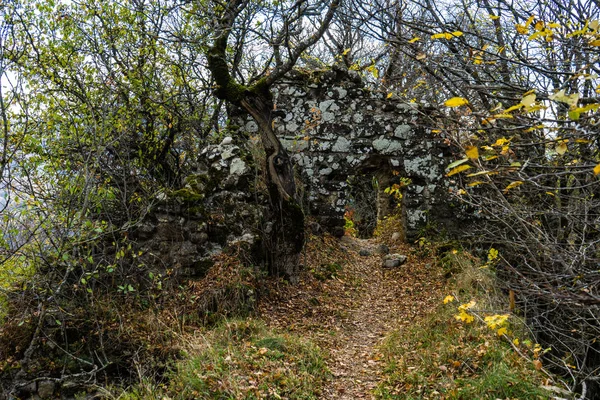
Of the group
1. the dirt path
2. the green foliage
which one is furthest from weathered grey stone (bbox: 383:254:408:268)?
the green foliage

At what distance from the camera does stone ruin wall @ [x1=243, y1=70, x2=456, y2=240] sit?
9609mm

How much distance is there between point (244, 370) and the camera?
4.71 meters

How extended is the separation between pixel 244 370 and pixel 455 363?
217 centimetres

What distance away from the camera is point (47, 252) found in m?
5.46

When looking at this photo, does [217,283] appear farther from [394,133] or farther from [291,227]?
[394,133]

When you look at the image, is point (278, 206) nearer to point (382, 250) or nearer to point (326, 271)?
point (326, 271)

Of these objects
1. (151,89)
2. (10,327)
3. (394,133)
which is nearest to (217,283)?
(10,327)

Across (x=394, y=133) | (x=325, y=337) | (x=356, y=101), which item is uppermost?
(x=356, y=101)

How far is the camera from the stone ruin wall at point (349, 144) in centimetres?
961

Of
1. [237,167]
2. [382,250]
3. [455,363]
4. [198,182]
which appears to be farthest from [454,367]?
[382,250]

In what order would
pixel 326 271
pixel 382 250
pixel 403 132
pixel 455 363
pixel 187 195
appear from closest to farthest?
pixel 455 363 < pixel 187 195 < pixel 326 271 < pixel 403 132 < pixel 382 250

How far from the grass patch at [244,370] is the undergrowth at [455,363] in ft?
2.69

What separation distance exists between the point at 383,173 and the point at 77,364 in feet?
22.9

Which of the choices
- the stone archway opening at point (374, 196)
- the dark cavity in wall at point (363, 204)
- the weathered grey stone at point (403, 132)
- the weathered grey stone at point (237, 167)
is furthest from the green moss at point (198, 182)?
the dark cavity in wall at point (363, 204)
